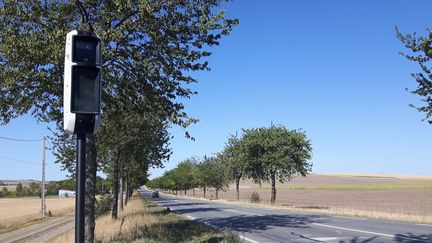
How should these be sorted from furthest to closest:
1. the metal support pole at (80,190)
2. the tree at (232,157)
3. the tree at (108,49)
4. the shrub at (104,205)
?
the tree at (232,157), the shrub at (104,205), the tree at (108,49), the metal support pole at (80,190)

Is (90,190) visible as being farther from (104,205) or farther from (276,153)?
(276,153)

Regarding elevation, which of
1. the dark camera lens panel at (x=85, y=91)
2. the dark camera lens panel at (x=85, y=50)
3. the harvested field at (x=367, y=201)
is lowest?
the harvested field at (x=367, y=201)

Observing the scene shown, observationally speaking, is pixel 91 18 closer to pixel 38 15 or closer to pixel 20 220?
pixel 38 15

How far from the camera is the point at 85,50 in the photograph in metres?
5.04

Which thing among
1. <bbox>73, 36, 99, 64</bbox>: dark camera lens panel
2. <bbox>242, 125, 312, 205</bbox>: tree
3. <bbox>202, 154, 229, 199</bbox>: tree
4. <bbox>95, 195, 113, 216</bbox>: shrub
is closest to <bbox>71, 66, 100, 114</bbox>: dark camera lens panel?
<bbox>73, 36, 99, 64</bbox>: dark camera lens panel

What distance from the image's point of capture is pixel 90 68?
4973mm

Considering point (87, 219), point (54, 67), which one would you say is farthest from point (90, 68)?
point (87, 219)

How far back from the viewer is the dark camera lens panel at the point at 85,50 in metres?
4.98

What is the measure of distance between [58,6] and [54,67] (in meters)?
1.34

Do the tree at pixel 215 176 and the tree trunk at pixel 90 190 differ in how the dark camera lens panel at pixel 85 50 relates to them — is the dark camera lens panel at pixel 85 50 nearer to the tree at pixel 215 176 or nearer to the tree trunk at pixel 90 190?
the tree trunk at pixel 90 190

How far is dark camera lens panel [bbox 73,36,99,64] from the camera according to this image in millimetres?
4977

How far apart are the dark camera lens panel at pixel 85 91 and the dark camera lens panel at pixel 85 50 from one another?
95mm

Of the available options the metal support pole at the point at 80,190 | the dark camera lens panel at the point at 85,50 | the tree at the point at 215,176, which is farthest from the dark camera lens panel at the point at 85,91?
the tree at the point at 215,176

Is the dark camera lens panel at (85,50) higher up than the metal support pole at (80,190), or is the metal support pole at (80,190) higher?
the dark camera lens panel at (85,50)
